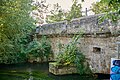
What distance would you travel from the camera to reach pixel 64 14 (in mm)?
20375

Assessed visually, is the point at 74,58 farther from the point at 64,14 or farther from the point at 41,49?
the point at 64,14

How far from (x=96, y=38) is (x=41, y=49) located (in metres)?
6.07

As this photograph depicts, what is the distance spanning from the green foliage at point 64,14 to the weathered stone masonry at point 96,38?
6.87 metres

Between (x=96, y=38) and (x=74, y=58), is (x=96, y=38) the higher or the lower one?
the higher one

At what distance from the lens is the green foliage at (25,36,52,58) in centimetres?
1485

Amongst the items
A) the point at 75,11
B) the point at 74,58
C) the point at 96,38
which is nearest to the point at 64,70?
the point at 74,58

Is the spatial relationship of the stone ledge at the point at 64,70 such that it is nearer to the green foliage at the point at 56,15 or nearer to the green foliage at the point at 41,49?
the green foliage at the point at 41,49

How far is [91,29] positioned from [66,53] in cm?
188

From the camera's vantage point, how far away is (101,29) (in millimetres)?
8500

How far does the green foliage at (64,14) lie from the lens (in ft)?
61.3

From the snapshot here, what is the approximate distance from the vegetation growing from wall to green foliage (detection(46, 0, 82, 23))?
7832mm

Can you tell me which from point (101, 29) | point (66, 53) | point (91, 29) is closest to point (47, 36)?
point (66, 53)

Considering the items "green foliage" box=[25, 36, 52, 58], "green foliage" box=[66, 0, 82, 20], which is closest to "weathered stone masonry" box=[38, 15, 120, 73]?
"green foliage" box=[25, 36, 52, 58]

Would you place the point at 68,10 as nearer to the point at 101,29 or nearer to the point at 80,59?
the point at 80,59
